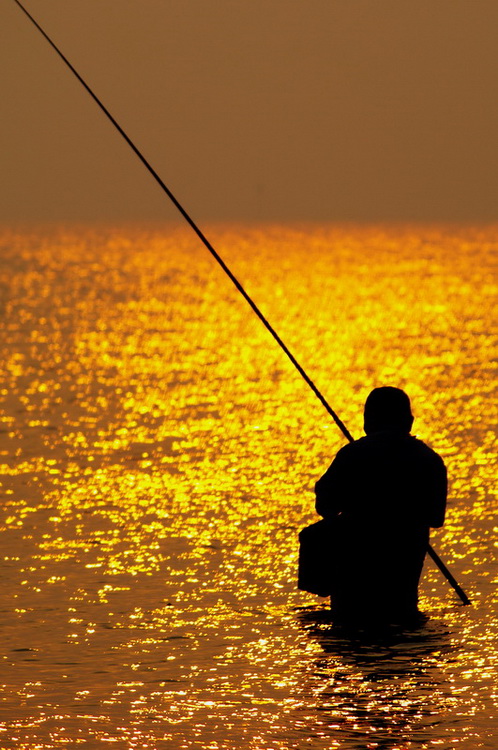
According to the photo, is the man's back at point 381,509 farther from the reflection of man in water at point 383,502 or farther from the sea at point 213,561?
the sea at point 213,561

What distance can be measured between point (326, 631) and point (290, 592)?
1396mm

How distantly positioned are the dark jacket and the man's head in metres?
0.05

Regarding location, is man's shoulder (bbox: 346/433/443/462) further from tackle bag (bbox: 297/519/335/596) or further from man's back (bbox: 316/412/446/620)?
tackle bag (bbox: 297/519/335/596)

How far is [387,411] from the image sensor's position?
34.4 feet

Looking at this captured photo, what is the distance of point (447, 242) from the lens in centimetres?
17325

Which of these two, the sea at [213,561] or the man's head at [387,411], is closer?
the sea at [213,561]

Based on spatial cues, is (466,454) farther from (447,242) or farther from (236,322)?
(447,242)

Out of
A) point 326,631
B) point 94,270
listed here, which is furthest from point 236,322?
point 94,270

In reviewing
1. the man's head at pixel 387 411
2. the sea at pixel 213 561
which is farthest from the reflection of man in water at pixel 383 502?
the sea at pixel 213 561

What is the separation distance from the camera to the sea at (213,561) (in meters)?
9.70

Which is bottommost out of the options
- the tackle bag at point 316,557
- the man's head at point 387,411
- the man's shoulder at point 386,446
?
the tackle bag at point 316,557

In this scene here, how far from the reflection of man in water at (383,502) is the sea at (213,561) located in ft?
1.41

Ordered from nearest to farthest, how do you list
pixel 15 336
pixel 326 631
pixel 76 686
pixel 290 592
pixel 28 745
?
pixel 28 745 < pixel 76 686 < pixel 326 631 < pixel 290 592 < pixel 15 336

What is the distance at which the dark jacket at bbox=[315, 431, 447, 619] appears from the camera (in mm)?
10484
